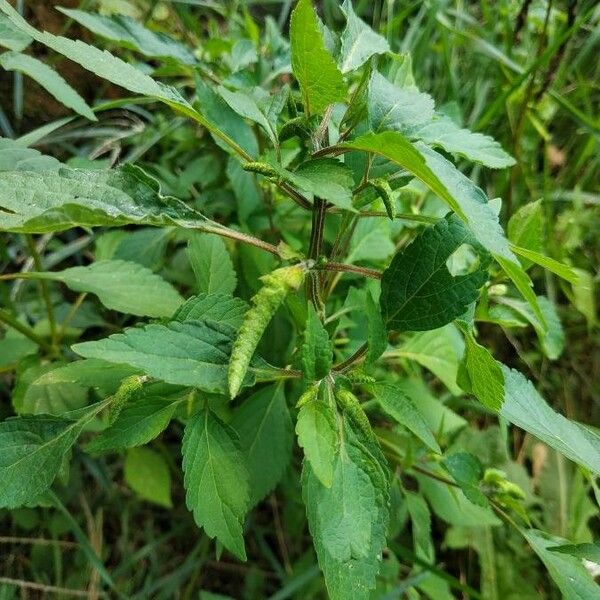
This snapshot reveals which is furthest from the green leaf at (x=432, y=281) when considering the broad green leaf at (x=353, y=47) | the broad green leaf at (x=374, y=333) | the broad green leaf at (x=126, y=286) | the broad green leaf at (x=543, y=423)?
the broad green leaf at (x=126, y=286)

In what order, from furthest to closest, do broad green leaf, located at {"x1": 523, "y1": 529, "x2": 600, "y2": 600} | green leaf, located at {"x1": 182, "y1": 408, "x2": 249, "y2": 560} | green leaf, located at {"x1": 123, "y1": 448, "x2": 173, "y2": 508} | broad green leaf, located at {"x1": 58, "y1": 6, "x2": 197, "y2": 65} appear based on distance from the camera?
green leaf, located at {"x1": 123, "y1": 448, "x2": 173, "y2": 508}, broad green leaf, located at {"x1": 58, "y1": 6, "x2": 197, "y2": 65}, broad green leaf, located at {"x1": 523, "y1": 529, "x2": 600, "y2": 600}, green leaf, located at {"x1": 182, "y1": 408, "x2": 249, "y2": 560}

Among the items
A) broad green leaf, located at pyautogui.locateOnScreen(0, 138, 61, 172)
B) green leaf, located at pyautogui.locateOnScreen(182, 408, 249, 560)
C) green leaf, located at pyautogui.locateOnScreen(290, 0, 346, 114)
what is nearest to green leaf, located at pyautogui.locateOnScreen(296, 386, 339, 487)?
green leaf, located at pyautogui.locateOnScreen(182, 408, 249, 560)

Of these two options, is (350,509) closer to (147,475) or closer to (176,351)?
(176,351)

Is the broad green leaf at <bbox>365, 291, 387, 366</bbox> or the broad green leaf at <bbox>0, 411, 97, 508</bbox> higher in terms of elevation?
the broad green leaf at <bbox>365, 291, 387, 366</bbox>

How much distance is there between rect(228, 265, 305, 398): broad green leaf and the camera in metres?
0.55

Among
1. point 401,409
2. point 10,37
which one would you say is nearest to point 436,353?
point 401,409

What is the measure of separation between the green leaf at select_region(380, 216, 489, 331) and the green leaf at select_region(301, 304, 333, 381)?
0.12 meters

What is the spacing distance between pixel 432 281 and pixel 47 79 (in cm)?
66

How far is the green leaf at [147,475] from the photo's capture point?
1.09 m

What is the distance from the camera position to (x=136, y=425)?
679 mm

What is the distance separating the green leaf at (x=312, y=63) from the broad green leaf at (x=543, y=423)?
41 centimetres

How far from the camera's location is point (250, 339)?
56cm

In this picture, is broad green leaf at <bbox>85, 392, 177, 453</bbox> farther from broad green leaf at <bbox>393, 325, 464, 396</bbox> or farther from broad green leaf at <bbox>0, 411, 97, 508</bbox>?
broad green leaf at <bbox>393, 325, 464, 396</bbox>

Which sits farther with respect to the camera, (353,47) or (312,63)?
(353,47)
